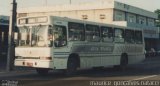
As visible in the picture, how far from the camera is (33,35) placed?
19.0 m

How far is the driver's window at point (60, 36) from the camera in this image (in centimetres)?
1867

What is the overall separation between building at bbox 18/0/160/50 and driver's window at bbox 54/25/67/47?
39.9 meters

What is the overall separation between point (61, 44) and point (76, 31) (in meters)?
1.61

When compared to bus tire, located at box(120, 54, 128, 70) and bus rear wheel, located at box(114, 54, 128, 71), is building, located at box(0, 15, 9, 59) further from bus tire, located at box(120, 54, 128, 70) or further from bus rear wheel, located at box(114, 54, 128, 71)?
bus tire, located at box(120, 54, 128, 70)

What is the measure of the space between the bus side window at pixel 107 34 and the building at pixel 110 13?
34.9 m

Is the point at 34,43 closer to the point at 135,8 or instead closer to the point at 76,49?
the point at 76,49

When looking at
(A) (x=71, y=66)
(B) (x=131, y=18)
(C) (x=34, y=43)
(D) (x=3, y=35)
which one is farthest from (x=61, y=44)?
(B) (x=131, y=18)

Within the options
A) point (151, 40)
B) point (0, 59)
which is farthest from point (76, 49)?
point (151, 40)

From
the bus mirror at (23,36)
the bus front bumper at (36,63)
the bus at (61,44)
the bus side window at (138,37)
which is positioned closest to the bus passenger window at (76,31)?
the bus at (61,44)

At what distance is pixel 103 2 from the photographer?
64.9 m

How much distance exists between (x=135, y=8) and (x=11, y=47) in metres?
49.3

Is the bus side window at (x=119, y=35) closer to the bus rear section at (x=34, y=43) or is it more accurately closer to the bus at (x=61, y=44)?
the bus at (x=61, y=44)

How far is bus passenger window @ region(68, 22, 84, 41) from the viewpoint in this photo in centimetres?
1980

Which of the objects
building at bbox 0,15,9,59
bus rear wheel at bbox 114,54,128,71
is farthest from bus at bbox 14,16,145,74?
building at bbox 0,15,9,59
